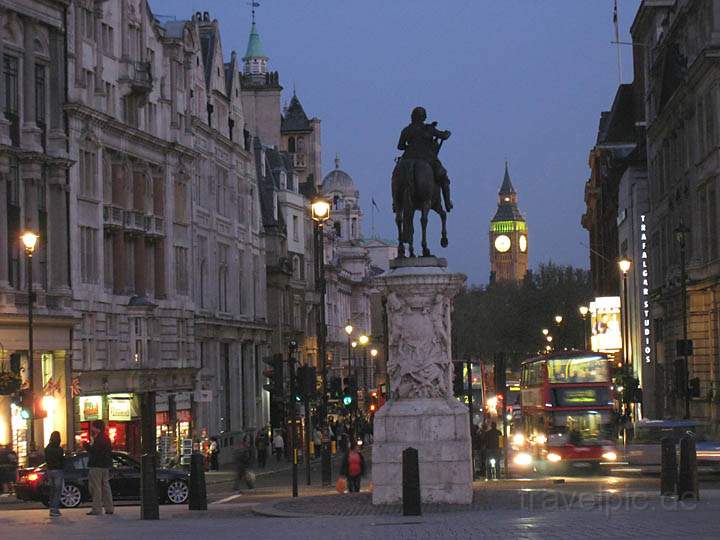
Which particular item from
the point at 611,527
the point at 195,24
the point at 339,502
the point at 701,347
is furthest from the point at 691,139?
the point at 611,527

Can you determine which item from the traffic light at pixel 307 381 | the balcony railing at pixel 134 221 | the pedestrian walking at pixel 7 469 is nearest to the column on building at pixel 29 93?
the balcony railing at pixel 134 221

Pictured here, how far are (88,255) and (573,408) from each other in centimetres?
1783

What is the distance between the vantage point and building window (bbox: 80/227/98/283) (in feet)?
205

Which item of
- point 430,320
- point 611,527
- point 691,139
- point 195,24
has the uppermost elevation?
point 195,24

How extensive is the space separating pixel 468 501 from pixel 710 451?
15.5 m

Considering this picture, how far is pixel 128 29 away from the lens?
69.3 meters

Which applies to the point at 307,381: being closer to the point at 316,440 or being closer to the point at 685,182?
the point at 316,440

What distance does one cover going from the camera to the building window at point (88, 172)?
6256cm

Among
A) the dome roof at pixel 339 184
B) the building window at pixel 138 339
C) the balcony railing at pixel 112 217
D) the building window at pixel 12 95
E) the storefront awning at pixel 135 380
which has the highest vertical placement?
the dome roof at pixel 339 184

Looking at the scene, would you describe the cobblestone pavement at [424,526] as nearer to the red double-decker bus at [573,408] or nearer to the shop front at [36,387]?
the shop front at [36,387]

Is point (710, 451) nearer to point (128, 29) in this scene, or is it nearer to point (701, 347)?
point (701, 347)

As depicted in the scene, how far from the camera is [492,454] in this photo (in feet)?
155

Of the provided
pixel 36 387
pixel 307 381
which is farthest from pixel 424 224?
pixel 36 387

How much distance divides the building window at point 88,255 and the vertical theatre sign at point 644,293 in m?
36.0
